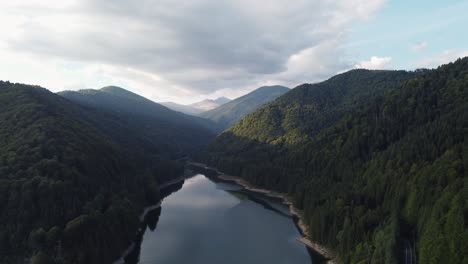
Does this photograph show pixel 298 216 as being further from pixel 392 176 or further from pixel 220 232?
pixel 392 176

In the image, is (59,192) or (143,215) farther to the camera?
(143,215)

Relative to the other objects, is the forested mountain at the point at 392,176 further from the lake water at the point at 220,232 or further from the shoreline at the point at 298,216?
the lake water at the point at 220,232

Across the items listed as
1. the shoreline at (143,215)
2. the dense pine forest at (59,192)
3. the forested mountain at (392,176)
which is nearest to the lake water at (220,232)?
the shoreline at (143,215)

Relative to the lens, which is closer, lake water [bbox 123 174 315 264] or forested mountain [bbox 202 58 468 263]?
forested mountain [bbox 202 58 468 263]

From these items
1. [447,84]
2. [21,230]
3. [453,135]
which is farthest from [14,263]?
[447,84]

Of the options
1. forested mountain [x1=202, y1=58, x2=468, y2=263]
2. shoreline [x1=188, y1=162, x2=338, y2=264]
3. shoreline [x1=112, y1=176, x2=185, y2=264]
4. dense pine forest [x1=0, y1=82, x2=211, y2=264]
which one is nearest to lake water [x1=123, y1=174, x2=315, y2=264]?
shoreline [x1=112, y1=176, x2=185, y2=264]

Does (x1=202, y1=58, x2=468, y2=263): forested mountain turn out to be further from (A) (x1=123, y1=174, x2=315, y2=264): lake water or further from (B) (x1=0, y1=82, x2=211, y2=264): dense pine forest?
(B) (x1=0, y1=82, x2=211, y2=264): dense pine forest

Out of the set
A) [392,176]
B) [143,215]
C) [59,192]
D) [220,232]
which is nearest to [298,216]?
[220,232]
